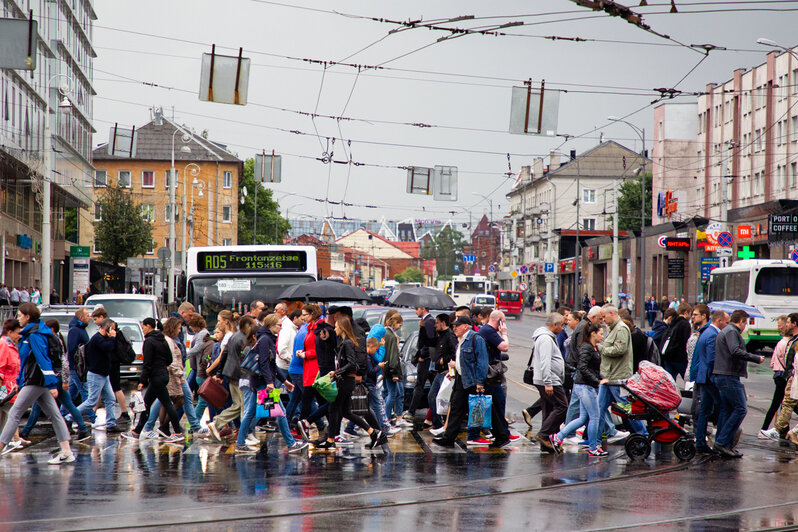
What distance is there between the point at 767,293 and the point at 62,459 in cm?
2580

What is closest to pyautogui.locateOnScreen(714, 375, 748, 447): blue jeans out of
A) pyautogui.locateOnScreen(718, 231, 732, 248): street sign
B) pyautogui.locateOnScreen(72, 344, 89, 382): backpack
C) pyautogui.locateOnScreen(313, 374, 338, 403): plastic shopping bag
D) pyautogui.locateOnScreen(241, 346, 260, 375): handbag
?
pyautogui.locateOnScreen(313, 374, 338, 403): plastic shopping bag

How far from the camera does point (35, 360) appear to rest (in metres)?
11.1

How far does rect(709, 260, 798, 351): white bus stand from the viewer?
101 ft

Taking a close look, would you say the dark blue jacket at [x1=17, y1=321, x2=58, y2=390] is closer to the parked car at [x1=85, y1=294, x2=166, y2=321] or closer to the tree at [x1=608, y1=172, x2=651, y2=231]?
the parked car at [x1=85, y1=294, x2=166, y2=321]

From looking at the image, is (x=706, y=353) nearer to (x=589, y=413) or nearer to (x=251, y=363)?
(x=589, y=413)

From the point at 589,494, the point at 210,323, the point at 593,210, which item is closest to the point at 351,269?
the point at 593,210

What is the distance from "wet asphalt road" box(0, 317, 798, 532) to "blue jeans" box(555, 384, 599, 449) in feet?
0.95

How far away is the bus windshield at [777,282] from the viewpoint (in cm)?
3152

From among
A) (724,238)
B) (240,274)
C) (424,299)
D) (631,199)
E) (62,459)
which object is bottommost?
(62,459)

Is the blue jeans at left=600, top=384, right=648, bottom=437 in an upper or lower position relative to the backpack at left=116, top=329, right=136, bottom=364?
lower

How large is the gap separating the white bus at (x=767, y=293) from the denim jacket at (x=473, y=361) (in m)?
20.8

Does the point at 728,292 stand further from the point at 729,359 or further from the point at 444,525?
the point at 444,525

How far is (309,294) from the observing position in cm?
1788

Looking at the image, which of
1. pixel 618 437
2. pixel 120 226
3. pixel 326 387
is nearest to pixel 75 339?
pixel 326 387
